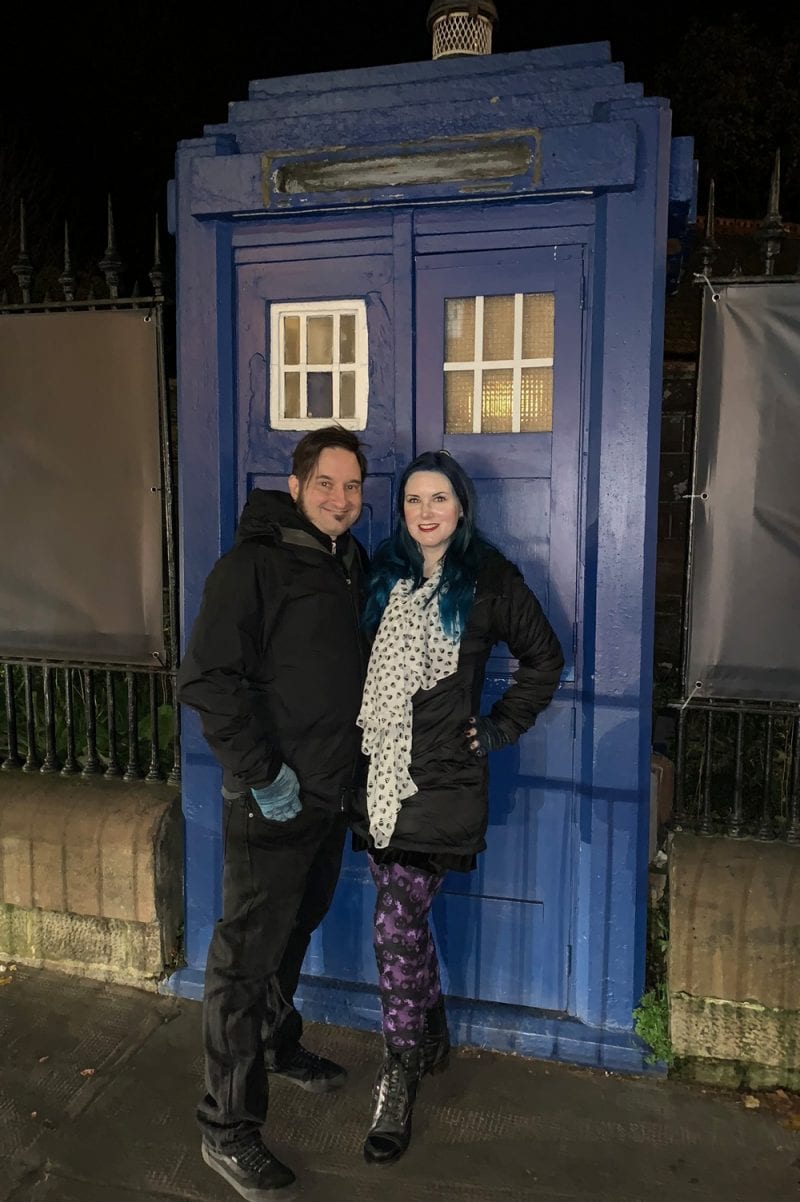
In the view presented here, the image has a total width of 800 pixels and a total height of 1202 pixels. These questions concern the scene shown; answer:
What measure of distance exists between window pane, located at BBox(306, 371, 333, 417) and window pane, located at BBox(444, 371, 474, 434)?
17.7 inches

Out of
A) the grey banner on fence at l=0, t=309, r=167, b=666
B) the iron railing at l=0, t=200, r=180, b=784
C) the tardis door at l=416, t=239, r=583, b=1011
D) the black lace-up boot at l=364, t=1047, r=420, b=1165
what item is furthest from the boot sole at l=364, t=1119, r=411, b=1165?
the grey banner on fence at l=0, t=309, r=167, b=666

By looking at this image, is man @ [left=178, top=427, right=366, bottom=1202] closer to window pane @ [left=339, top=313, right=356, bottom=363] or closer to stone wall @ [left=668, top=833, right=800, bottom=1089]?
window pane @ [left=339, top=313, right=356, bottom=363]

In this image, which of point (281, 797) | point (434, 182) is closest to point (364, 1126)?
point (281, 797)

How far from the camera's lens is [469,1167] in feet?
8.95

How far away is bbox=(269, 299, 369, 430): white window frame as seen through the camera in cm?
334

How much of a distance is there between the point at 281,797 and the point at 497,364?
171 centimetres

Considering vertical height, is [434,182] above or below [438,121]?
below

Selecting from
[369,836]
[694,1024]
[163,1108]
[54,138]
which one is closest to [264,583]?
[369,836]

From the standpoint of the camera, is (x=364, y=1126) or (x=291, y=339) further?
(x=291, y=339)

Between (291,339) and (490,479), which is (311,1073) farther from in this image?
(291,339)

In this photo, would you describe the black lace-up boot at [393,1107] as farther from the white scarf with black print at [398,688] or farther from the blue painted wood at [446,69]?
the blue painted wood at [446,69]

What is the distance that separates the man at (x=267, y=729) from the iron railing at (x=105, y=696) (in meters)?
1.07

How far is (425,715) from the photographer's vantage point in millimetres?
2752

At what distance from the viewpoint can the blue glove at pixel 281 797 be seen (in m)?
2.60
